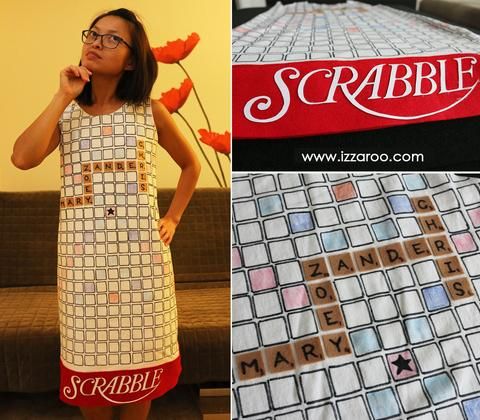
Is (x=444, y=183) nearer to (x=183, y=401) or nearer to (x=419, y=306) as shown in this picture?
(x=419, y=306)

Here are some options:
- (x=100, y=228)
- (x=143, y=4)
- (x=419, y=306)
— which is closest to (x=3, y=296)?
(x=100, y=228)

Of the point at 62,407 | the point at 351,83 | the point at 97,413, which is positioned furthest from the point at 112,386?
the point at 351,83

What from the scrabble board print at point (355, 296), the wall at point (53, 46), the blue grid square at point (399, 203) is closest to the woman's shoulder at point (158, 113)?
the wall at point (53, 46)

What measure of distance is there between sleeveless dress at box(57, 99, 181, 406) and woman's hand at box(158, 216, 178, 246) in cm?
1

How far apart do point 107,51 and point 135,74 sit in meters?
0.06

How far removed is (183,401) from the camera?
4.15 feet

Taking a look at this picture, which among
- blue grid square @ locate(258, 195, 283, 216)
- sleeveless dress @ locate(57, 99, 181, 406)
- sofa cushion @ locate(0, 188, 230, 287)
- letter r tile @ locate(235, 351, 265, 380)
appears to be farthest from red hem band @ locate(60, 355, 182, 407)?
sofa cushion @ locate(0, 188, 230, 287)

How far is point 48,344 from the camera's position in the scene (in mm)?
1403

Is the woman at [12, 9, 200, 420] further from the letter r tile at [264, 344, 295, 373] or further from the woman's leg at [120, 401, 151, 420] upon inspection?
the letter r tile at [264, 344, 295, 373]

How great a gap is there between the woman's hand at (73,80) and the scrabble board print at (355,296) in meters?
0.33

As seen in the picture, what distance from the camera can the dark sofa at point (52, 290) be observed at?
1.41 m

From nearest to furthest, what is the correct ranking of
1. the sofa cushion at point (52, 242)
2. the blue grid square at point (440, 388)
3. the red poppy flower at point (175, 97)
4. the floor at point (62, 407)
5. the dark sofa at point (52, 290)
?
the blue grid square at point (440, 388) < the floor at point (62, 407) < the red poppy flower at point (175, 97) < the dark sofa at point (52, 290) < the sofa cushion at point (52, 242)

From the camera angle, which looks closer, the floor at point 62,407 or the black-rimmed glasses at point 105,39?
the black-rimmed glasses at point 105,39

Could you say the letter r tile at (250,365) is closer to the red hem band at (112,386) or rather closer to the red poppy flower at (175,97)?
the red hem band at (112,386)
